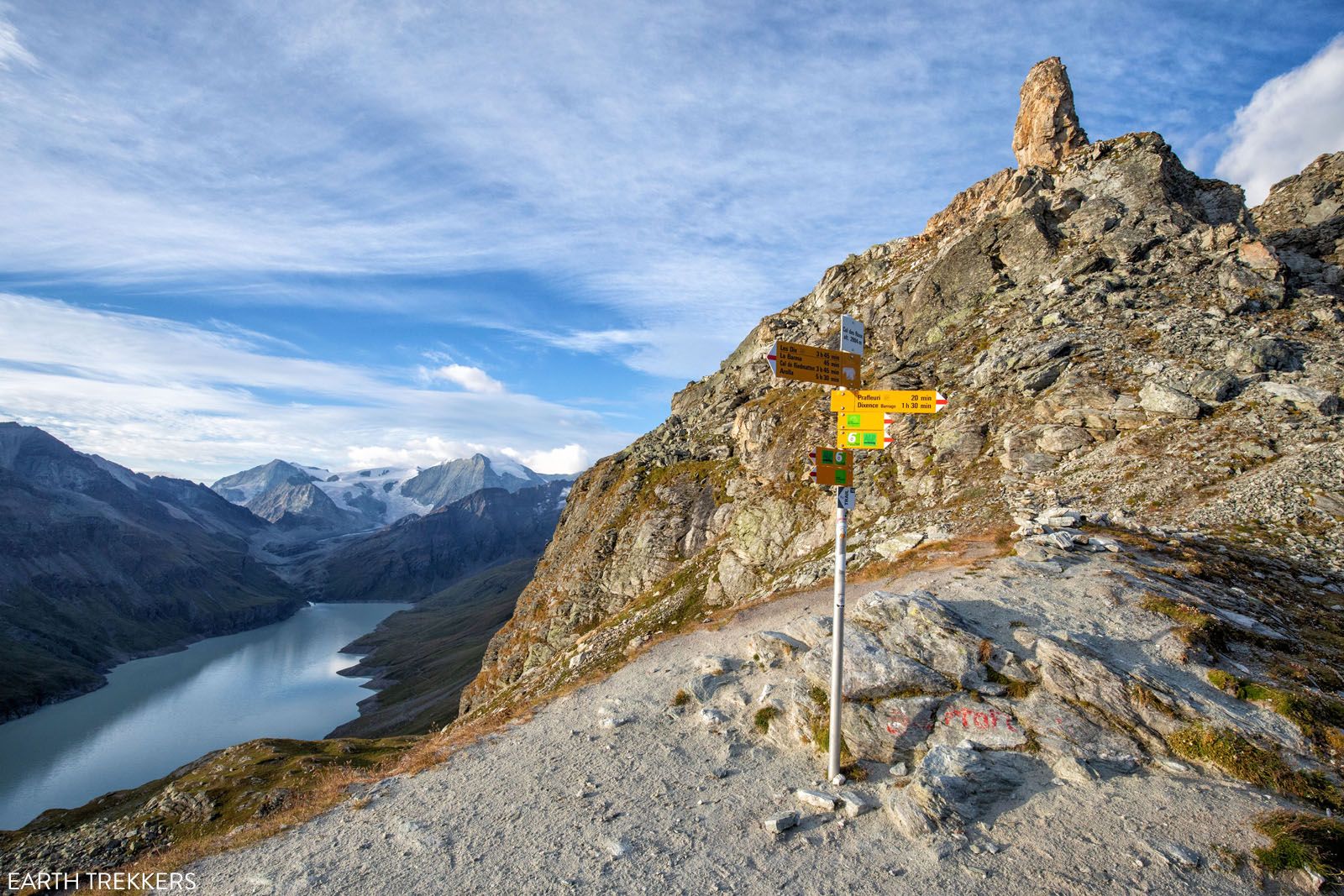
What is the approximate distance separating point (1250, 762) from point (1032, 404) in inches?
1238

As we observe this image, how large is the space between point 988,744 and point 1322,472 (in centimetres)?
2472

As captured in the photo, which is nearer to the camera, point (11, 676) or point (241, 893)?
point (241, 893)

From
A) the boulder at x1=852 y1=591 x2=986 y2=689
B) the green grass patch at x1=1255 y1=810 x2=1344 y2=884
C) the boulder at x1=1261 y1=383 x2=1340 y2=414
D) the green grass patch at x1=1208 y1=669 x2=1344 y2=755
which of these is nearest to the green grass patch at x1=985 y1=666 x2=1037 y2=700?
the boulder at x1=852 y1=591 x2=986 y2=689

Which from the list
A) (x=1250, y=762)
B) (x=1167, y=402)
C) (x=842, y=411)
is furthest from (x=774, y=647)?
(x=1167, y=402)

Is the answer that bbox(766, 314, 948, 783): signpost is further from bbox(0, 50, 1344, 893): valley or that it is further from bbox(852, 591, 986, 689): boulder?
bbox(852, 591, 986, 689): boulder

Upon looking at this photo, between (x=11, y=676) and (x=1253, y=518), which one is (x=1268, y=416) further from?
(x=11, y=676)

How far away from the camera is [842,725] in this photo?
1405 centimetres

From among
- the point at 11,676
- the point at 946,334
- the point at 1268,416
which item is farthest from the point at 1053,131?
the point at 11,676

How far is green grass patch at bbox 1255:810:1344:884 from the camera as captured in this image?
356 inches

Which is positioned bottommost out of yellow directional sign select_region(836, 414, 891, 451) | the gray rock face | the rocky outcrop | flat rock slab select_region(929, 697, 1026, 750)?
the gray rock face

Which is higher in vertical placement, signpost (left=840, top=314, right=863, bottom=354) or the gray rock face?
signpost (left=840, top=314, right=863, bottom=354)

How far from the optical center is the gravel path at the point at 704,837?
9766 millimetres

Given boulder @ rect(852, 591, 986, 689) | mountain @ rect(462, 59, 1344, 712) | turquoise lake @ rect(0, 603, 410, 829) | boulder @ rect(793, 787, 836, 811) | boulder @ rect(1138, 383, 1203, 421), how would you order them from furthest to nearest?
turquoise lake @ rect(0, 603, 410, 829), boulder @ rect(1138, 383, 1203, 421), mountain @ rect(462, 59, 1344, 712), boulder @ rect(852, 591, 986, 689), boulder @ rect(793, 787, 836, 811)

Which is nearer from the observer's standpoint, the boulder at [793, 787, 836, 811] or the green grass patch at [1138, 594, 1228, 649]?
the boulder at [793, 787, 836, 811]
